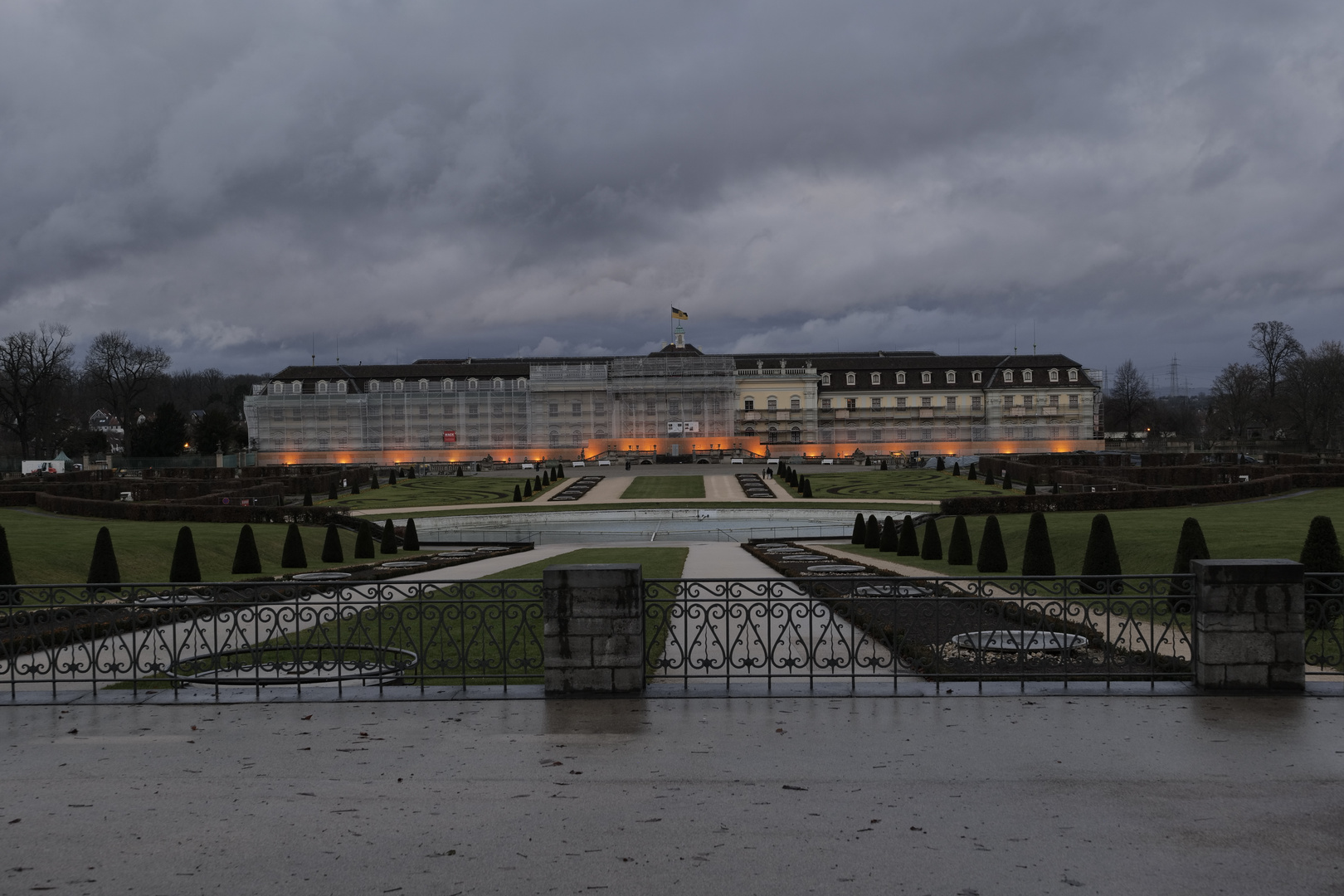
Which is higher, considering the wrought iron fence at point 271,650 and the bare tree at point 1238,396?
the bare tree at point 1238,396

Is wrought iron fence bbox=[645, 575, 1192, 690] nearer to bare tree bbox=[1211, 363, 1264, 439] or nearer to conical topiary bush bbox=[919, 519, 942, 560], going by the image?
conical topiary bush bbox=[919, 519, 942, 560]

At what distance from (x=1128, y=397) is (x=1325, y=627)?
408 ft

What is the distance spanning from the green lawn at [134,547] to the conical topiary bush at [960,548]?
17.7 metres

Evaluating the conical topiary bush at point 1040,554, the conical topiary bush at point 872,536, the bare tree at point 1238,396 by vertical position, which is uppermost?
the bare tree at point 1238,396

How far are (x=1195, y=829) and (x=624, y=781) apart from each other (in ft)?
12.1

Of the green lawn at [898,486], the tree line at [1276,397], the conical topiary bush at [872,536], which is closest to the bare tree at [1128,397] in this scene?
the tree line at [1276,397]

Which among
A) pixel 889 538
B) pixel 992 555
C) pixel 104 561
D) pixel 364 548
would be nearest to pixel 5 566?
pixel 104 561

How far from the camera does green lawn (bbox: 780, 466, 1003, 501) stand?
181ft

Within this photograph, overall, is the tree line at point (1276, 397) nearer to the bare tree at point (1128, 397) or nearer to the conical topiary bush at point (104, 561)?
the bare tree at point (1128, 397)

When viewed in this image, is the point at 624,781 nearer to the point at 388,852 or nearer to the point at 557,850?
the point at 557,850

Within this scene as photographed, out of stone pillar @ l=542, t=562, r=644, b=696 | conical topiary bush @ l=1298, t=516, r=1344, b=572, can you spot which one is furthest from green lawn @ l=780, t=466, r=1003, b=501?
stone pillar @ l=542, t=562, r=644, b=696

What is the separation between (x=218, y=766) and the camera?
7523mm

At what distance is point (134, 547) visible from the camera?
2667 centimetres

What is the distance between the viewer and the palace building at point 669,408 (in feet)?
362
